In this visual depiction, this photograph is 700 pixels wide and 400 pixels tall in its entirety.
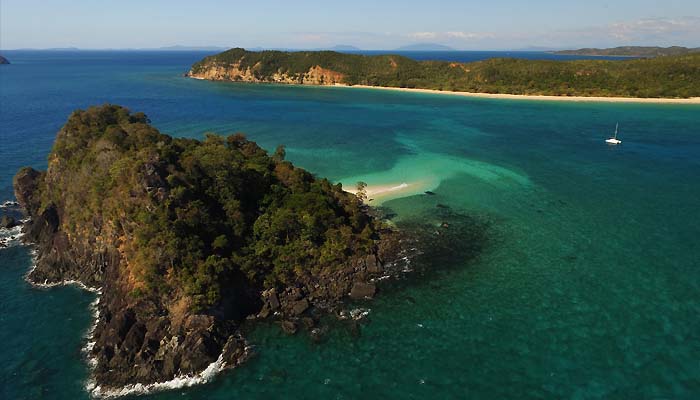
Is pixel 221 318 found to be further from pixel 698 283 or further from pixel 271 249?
pixel 698 283

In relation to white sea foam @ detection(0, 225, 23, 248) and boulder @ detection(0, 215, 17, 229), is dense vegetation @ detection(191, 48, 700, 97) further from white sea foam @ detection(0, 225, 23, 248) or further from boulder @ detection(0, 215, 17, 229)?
white sea foam @ detection(0, 225, 23, 248)

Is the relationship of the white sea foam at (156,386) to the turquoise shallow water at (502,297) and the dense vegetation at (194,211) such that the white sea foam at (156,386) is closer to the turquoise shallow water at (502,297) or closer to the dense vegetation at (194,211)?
the turquoise shallow water at (502,297)

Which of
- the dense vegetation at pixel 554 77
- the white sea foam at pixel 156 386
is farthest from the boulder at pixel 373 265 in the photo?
the dense vegetation at pixel 554 77

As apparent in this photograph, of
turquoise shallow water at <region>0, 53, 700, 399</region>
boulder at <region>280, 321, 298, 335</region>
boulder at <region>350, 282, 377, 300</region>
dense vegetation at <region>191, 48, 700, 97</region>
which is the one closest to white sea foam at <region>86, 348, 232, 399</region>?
turquoise shallow water at <region>0, 53, 700, 399</region>

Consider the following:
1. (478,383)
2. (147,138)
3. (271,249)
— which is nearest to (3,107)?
(147,138)

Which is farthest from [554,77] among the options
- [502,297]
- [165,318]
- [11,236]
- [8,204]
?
[11,236]

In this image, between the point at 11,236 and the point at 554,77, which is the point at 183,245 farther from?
the point at 554,77
